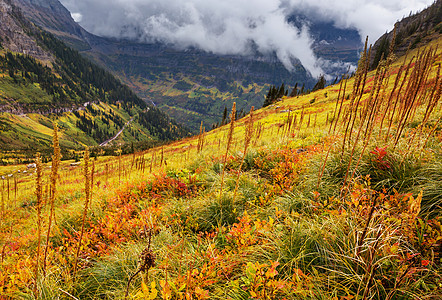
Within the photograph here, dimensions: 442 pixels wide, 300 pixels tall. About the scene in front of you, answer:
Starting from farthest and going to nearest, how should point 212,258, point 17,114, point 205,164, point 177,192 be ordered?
1. point 17,114
2. point 205,164
3. point 177,192
4. point 212,258

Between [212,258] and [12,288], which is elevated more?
[212,258]

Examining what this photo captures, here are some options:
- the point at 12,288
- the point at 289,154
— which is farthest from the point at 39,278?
the point at 289,154

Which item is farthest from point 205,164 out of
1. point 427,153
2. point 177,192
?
point 427,153

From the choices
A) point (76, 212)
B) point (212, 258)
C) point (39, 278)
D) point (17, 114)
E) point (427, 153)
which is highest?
point (427, 153)

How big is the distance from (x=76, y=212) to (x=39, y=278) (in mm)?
3007

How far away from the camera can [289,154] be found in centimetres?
665

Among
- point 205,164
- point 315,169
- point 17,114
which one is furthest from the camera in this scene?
point 17,114

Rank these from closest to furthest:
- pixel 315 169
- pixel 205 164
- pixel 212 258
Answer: pixel 212 258
pixel 315 169
pixel 205 164

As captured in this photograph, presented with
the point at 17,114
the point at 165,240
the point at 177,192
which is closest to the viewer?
the point at 165,240

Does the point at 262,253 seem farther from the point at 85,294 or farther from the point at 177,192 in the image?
the point at 177,192

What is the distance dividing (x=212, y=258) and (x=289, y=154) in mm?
4735

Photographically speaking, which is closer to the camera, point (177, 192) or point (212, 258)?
point (212, 258)

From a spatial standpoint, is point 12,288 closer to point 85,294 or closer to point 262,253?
point 85,294

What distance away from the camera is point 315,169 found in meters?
4.82
